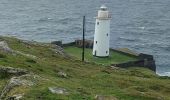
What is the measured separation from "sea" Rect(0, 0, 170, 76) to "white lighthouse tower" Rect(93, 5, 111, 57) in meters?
13.6

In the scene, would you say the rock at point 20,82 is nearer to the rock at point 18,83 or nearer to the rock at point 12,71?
the rock at point 18,83

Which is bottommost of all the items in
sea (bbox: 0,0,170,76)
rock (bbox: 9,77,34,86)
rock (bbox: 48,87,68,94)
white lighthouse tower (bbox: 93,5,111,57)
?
sea (bbox: 0,0,170,76)

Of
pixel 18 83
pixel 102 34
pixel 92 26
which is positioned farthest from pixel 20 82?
pixel 92 26

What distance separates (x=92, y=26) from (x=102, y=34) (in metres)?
62.0

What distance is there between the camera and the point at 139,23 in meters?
151

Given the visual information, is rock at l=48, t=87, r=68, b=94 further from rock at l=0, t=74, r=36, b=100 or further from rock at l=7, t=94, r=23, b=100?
rock at l=7, t=94, r=23, b=100

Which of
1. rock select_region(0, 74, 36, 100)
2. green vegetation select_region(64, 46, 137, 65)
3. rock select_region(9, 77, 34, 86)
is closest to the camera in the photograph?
rock select_region(0, 74, 36, 100)

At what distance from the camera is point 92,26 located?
462ft

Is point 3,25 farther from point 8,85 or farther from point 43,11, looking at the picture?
point 8,85

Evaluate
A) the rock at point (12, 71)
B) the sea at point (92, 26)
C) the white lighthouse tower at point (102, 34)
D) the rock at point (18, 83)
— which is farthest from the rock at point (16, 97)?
the sea at point (92, 26)

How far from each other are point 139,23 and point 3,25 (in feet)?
145

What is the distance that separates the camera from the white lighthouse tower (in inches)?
3095

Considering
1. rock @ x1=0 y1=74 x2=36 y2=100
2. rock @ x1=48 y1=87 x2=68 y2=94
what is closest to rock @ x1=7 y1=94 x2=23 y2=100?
rock @ x1=0 y1=74 x2=36 y2=100

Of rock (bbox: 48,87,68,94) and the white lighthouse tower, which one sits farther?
the white lighthouse tower
